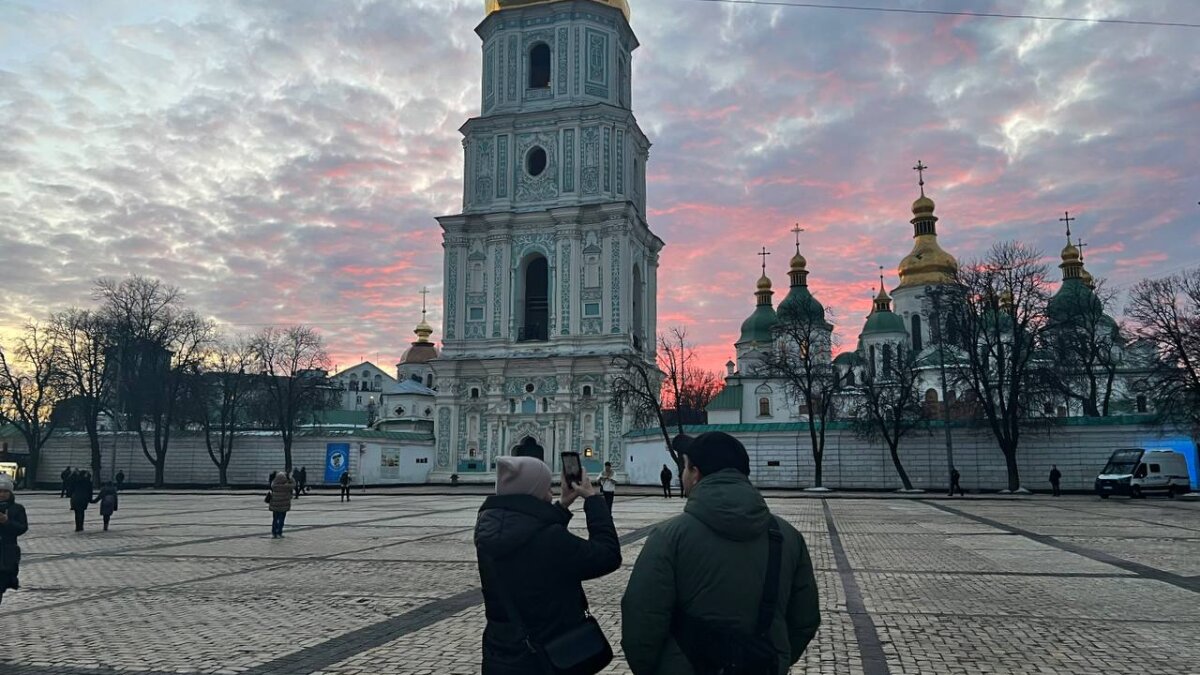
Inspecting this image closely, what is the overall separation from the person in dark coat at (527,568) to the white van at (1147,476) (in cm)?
3573

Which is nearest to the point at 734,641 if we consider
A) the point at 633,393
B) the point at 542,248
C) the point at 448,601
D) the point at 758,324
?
the point at 448,601

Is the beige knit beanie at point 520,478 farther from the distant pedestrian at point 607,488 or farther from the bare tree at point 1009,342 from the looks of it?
the bare tree at point 1009,342

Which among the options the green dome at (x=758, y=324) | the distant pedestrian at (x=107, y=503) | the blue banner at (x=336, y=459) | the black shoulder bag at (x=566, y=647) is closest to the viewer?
the black shoulder bag at (x=566, y=647)

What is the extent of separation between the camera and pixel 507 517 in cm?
400

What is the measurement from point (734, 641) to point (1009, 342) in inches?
1661

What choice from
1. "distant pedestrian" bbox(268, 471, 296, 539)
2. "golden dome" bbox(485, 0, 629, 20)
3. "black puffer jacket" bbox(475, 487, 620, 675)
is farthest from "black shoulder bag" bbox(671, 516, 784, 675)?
"golden dome" bbox(485, 0, 629, 20)

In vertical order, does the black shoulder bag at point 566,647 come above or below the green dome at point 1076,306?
below

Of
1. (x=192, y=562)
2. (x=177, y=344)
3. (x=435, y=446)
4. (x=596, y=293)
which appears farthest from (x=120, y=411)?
(x=192, y=562)

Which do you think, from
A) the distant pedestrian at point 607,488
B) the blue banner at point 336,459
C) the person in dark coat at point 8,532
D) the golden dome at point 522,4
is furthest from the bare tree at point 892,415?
the person in dark coat at point 8,532

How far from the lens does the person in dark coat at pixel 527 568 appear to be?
3.90 m

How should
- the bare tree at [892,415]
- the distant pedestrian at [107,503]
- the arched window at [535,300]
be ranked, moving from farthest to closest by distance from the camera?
the arched window at [535,300] < the bare tree at [892,415] < the distant pedestrian at [107,503]

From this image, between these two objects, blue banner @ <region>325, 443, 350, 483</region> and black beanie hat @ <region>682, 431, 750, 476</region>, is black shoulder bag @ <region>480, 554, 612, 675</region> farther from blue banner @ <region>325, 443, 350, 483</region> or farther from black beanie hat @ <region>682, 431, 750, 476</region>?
blue banner @ <region>325, 443, 350, 483</region>

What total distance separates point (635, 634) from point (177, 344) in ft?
179

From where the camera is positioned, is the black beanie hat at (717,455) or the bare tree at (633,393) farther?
the bare tree at (633,393)
